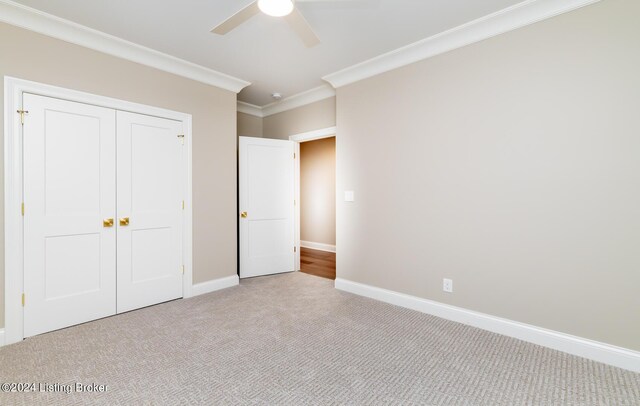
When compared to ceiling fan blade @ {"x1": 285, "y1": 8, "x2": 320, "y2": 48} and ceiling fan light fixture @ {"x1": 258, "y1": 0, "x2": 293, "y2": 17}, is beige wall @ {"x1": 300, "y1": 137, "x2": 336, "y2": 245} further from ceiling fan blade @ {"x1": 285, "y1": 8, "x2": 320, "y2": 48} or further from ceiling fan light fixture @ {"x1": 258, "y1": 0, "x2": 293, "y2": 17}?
ceiling fan light fixture @ {"x1": 258, "y1": 0, "x2": 293, "y2": 17}

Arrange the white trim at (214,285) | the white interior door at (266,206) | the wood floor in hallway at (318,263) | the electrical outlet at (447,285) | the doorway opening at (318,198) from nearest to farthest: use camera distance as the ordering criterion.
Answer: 1. the electrical outlet at (447,285)
2. the white trim at (214,285)
3. the white interior door at (266,206)
4. the wood floor in hallway at (318,263)
5. the doorway opening at (318,198)

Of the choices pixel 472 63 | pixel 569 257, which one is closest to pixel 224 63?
pixel 472 63

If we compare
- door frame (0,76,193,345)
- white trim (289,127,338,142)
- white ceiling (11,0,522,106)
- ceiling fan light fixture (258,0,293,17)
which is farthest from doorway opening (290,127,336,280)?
door frame (0,76,193,345)

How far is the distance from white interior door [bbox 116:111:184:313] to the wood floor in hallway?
2.04 meters

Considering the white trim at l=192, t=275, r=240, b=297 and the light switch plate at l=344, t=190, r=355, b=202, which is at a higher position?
the light switch plate at l=344, t=190, r=355, b=202

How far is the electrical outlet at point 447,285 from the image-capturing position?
2.83 metres

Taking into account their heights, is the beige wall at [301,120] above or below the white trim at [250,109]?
below

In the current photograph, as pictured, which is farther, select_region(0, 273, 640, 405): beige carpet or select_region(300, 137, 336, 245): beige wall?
select_region(300, 137, 336, 245): beige wall

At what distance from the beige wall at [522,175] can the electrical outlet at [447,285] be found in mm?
49

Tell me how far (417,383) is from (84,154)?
3428 mm

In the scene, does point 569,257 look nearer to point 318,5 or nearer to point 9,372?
point 318,5

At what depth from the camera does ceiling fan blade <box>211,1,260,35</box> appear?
1935 mm

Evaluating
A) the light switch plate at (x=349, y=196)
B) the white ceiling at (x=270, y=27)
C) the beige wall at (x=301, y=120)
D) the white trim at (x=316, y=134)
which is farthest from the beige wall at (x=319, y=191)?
the white ceiling at (x=270, y=27)

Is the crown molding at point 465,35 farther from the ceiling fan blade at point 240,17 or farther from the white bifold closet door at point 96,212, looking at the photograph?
the white bifold closet door at point 96,212
